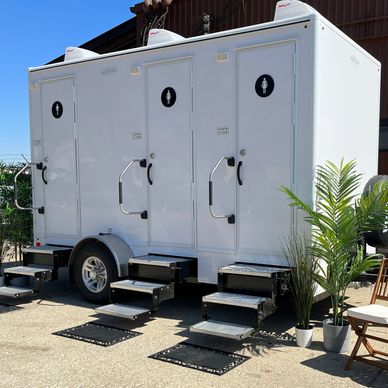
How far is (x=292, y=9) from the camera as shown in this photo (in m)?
4.63

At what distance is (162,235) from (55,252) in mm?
1547

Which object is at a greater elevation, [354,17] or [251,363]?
[354,17]

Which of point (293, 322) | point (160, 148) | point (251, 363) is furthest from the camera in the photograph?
point (160, 148)

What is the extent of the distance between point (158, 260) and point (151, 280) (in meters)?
0.28

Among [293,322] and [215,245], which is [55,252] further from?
[293,322]

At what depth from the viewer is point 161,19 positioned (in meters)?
10.6

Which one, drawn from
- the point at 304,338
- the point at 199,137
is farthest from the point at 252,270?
the point at 199,137

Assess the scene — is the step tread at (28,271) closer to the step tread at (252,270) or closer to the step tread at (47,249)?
the step tread at (47,249)

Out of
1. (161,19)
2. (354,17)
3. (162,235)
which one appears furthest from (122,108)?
(161,19)

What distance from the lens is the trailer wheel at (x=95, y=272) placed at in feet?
18.5

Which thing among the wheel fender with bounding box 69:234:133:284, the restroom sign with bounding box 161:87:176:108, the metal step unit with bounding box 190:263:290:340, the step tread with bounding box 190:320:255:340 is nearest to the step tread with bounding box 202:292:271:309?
the metal step unit with bounding box 190:263:290:340

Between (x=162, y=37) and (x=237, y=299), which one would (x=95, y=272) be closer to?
(x=237, y=299)

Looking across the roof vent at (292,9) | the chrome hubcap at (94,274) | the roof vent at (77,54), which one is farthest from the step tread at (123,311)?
the roof vent at (292,9)

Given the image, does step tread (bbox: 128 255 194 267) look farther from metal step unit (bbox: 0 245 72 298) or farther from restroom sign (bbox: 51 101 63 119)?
restroom sign (bbox: 51 101 63 119)
